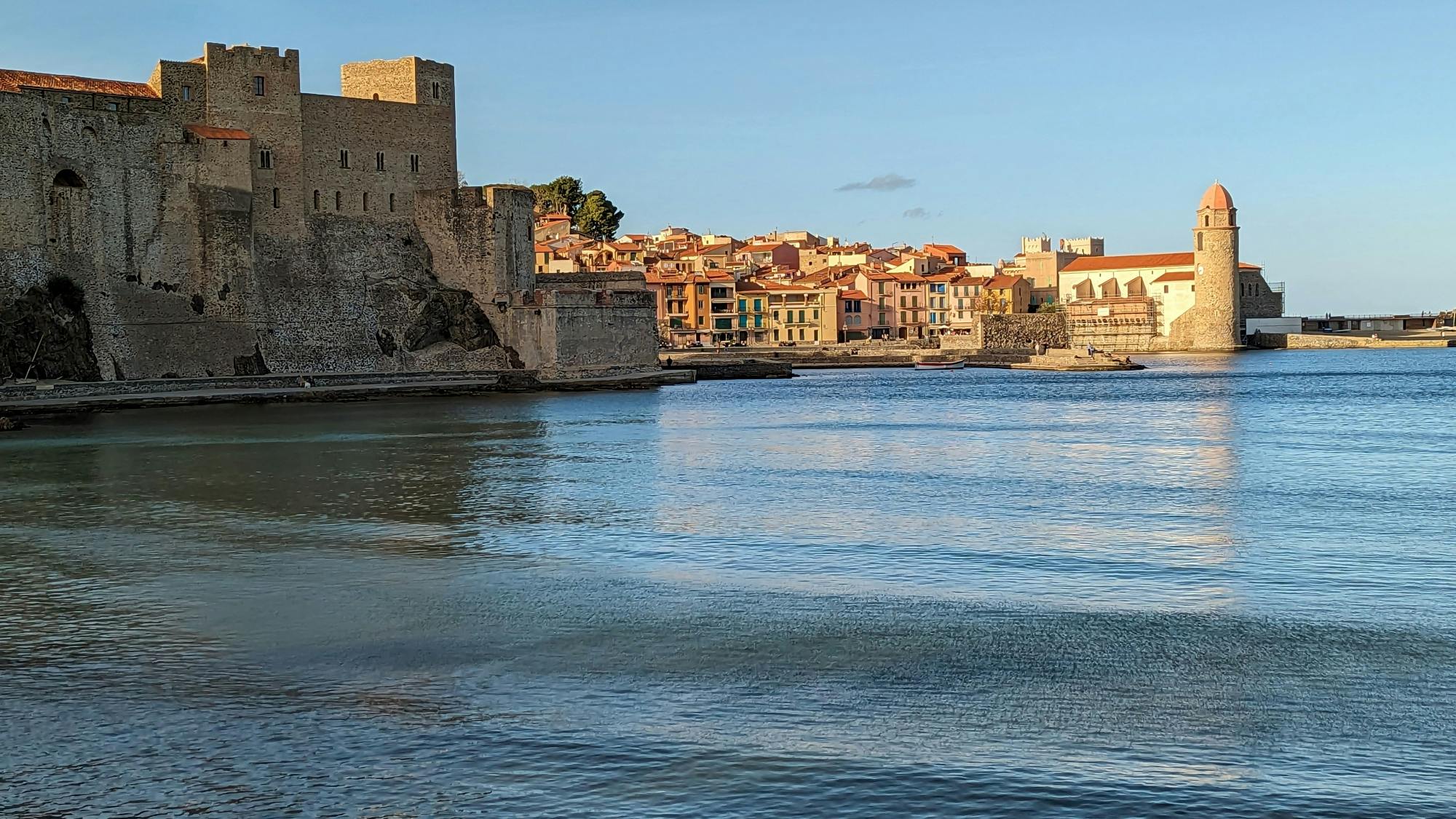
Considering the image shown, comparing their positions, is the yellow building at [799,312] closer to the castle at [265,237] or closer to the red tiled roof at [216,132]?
the castle at [265,237]

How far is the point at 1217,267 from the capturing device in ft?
214

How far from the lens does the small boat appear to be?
59.5 m

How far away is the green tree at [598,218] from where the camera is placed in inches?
2827

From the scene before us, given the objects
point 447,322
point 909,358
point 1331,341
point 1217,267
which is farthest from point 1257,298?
point 447,322

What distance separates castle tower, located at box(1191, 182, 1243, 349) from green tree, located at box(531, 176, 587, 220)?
29601 mm

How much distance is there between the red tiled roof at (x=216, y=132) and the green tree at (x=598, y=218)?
4017 cm

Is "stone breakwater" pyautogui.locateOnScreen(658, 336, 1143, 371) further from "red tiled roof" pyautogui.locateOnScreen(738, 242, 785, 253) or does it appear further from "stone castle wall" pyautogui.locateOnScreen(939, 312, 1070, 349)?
"red tiled roof" pyautogui.locateOnScreen(738, 242, 785, 253)

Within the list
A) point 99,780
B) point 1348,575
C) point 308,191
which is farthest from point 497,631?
point 308,191

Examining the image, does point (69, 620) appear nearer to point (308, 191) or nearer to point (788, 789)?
point (788, 789)

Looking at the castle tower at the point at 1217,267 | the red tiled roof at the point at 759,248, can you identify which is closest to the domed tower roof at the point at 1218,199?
the castle tower at the point at 1217,267

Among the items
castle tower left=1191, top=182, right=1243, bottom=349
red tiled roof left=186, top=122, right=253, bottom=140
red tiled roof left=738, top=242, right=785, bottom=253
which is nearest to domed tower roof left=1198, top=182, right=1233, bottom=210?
castle tower left=1191, top=182, right=1243, bottom=349

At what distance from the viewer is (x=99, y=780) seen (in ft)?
18.0

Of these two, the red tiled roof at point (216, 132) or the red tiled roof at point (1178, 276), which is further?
the red tiled roof at point (1178, 276)

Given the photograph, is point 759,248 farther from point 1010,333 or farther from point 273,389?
point 273,389
